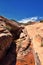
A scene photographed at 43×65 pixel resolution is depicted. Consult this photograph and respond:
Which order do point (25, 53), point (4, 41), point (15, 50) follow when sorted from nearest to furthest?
point (25, 53) < point (4, 41) < point (15, 50)

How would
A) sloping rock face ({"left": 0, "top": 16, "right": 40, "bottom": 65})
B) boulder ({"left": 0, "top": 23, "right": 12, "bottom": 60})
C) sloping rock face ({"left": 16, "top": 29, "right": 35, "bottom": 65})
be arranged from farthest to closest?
boulder ({"left": 0, "top": 23, "right": 12, "bottom": 60}) → sloping rock face ({"left": 0, "top": 16, "right": 40, "bottom": 65}) → sloping rock face ({"left": 16, "top": 29, "right": 35, "bottom": 65})

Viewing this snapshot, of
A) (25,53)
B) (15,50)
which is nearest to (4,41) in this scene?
(15,50)

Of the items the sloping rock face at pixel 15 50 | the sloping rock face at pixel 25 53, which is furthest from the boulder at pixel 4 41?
the sloping rock face at pixel 25 53

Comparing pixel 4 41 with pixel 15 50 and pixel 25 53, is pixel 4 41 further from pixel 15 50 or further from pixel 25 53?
pixel 25 53

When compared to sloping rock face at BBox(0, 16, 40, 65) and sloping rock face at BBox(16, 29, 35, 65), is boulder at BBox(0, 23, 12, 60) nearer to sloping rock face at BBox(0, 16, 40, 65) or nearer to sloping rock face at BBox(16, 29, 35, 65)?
sloping rock face at BBox(0, 16, 40, 65)

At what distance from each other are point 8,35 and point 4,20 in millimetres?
5462

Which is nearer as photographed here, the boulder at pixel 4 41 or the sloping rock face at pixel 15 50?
the sloping rock face at pixel 15 50

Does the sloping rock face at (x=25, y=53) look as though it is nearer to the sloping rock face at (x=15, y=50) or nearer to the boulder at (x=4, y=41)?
the sloping rock face at (x=15, y=50)

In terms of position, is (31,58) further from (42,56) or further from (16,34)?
(16,34)

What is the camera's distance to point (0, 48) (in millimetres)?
21688

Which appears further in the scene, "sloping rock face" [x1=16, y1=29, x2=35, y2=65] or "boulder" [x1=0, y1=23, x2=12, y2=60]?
"boulder" [x1=0, y1=23, x2=12, y2=60]

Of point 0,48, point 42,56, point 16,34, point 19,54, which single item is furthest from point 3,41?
point 42,56

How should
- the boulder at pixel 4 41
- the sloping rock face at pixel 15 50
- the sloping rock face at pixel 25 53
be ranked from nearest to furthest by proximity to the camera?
the sloping rock face at pixel 25 53, the sloping rock face at pixel 15 50, the boulder at pixel 4 41

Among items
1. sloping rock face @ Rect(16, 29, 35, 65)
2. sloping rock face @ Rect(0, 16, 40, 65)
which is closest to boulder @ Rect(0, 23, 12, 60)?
sloping rock face @ Rect(0, 16, 40, 65)
